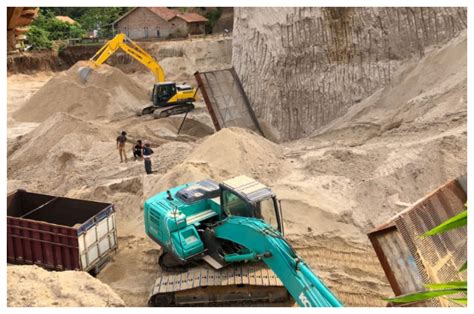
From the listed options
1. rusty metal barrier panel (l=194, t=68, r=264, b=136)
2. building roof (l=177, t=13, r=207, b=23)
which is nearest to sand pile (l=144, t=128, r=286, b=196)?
rusty metal barrier panel (l=194, t=68, r=264, b=136)

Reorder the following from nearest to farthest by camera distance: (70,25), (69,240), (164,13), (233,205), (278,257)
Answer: (278,257) → (233,205) → (69,240) → (70,25) → (164,13)

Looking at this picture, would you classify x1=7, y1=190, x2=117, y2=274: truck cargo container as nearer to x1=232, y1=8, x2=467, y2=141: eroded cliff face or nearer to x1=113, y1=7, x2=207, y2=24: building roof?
x1=232, y1=8, x2=467, y2=141: eroded cliff face

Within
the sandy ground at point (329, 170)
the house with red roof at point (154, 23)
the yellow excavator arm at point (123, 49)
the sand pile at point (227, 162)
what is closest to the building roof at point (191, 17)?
the house with red roof at point (154, 23)

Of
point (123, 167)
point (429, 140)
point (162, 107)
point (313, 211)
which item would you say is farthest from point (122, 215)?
point (162, 107)

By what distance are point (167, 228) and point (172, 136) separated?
33.5ft

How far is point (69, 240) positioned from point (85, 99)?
48.6 ft

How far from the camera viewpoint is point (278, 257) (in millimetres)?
5707

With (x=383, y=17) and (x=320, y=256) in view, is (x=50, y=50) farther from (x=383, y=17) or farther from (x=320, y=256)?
(x=320, y=256)

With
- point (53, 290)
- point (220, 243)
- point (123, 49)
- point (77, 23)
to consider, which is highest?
point (77, 23)

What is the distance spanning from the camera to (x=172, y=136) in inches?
683

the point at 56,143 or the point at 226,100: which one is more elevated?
the point at 226,100

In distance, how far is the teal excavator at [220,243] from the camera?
662 cm

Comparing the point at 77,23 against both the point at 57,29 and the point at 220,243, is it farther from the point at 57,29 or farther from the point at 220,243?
the point at 220,243

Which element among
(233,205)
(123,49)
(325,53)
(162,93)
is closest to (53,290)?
(233,205)
